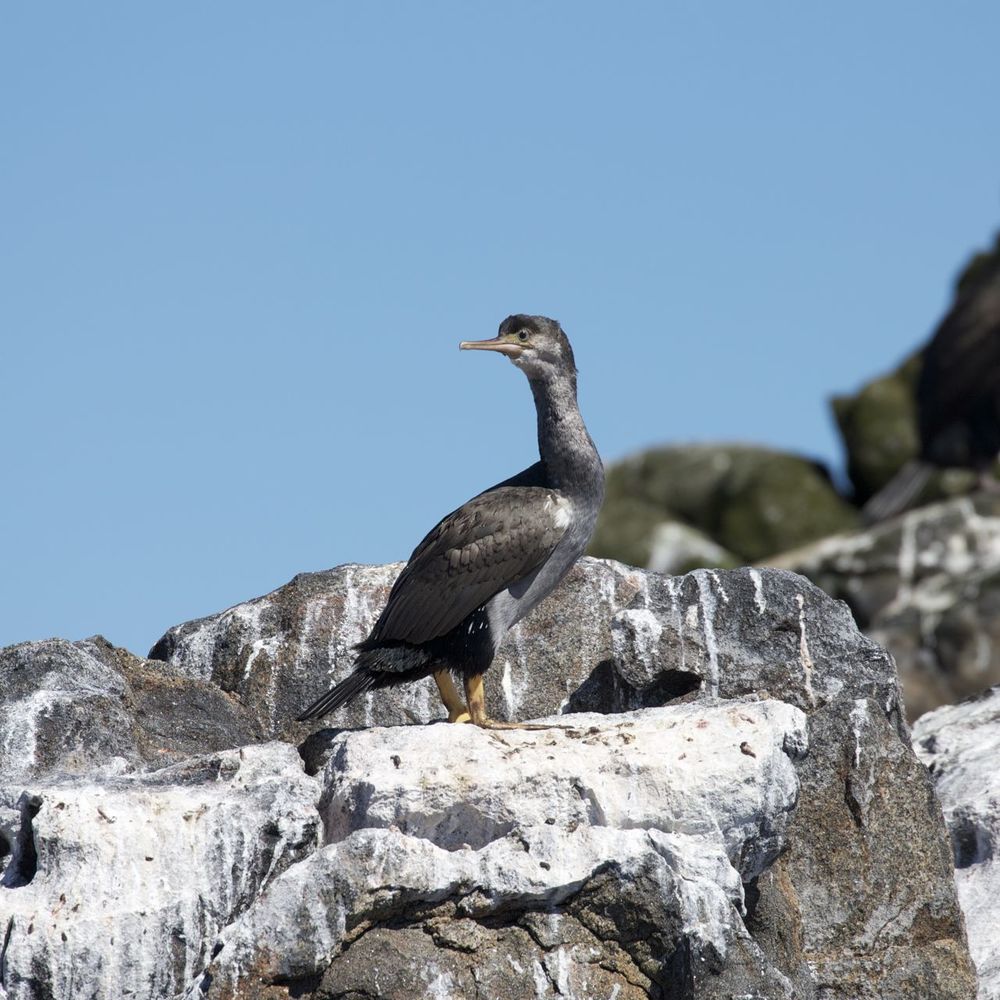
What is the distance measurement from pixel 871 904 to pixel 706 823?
1341 mm

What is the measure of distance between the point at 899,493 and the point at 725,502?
7.62ft

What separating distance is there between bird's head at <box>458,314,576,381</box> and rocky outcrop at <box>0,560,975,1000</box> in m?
1.36

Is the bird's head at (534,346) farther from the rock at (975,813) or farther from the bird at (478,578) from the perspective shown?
the rock at (975,813)

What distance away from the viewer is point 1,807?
7.74m

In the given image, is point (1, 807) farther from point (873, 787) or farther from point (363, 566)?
point (873, 787)

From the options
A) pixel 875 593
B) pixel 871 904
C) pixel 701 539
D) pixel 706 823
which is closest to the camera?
pixel 706 823

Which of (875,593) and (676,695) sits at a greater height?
(875,593)

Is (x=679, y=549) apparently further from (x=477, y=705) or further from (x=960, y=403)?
(x=477, y=705)

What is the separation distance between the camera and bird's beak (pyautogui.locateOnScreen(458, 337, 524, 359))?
8.77 m

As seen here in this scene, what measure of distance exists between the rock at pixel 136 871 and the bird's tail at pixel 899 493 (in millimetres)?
16974

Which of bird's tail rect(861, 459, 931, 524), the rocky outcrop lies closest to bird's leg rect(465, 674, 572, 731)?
the rocky outcrop

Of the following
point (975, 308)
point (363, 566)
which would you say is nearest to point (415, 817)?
point (363, 566)

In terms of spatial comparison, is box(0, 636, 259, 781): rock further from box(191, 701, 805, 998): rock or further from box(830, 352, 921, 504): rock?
box(830, 352, 921, 504): rock

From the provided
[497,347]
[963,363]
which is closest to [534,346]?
[497,347]
